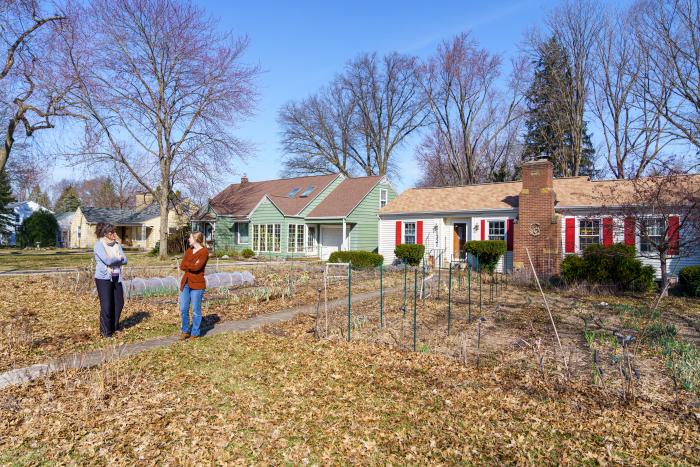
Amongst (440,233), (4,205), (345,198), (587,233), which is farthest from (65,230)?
(587,233)

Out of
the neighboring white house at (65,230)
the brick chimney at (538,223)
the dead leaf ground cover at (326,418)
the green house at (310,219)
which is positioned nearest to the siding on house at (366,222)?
the green house at (310,219)

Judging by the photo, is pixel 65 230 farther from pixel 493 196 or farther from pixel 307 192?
pixel 493 196

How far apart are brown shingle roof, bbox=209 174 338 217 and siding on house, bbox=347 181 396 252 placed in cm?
350

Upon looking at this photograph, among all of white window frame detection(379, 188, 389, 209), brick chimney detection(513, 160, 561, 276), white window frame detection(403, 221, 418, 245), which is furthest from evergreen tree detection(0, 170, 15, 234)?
brick chimney detection(513, 160, 561, 276)

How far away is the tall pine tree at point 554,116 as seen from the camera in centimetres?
2666

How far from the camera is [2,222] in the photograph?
40.7 m

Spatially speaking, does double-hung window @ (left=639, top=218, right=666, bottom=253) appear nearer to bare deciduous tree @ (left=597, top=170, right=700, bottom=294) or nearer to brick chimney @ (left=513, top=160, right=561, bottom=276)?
bare deciduous tree @ (left=597, top=170, right=700, bottom=294)

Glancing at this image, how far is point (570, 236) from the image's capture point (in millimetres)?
16578

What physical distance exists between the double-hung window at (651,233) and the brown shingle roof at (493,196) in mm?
1577

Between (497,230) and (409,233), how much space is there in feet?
14.5

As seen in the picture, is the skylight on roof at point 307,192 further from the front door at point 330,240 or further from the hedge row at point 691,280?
the hedge row at point 691,280

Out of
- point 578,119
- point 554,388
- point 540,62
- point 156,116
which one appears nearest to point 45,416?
point 554,388

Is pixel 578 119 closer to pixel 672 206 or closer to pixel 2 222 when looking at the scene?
pixel 672 206

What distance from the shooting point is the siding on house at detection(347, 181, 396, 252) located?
25494 mm
